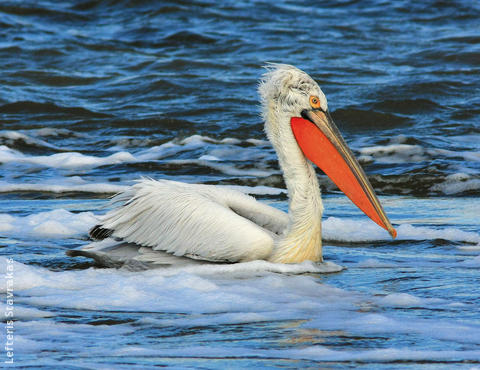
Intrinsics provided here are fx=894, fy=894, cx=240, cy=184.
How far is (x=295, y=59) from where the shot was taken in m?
13.2

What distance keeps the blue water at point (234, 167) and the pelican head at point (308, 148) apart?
297 mm

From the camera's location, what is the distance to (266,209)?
4570mm

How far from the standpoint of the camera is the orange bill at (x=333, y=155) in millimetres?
4434

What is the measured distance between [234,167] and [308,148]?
10.9 ft

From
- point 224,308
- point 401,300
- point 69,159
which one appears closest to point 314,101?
point 401,300

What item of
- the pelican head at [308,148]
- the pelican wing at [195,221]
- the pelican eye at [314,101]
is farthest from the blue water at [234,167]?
the pelican eye at [314,101]

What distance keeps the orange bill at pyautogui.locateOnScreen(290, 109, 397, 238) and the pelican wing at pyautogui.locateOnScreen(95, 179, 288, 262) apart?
344mm

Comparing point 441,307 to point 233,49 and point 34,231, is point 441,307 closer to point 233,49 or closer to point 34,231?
point 34,231

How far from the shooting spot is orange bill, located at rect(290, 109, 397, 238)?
443cm

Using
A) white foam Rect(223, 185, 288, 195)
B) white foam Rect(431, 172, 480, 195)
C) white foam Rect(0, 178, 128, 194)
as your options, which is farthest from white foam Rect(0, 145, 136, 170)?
white foam Rect(431, 172, 480, 195)

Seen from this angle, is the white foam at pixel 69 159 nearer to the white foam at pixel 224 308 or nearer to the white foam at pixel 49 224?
the white foam at pixel 49 224

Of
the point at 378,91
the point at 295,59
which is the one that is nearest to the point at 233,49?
the point at 295,59

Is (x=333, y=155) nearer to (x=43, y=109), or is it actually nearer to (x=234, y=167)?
(x=234, y=167)

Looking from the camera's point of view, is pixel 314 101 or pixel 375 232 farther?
pixel 375 232
